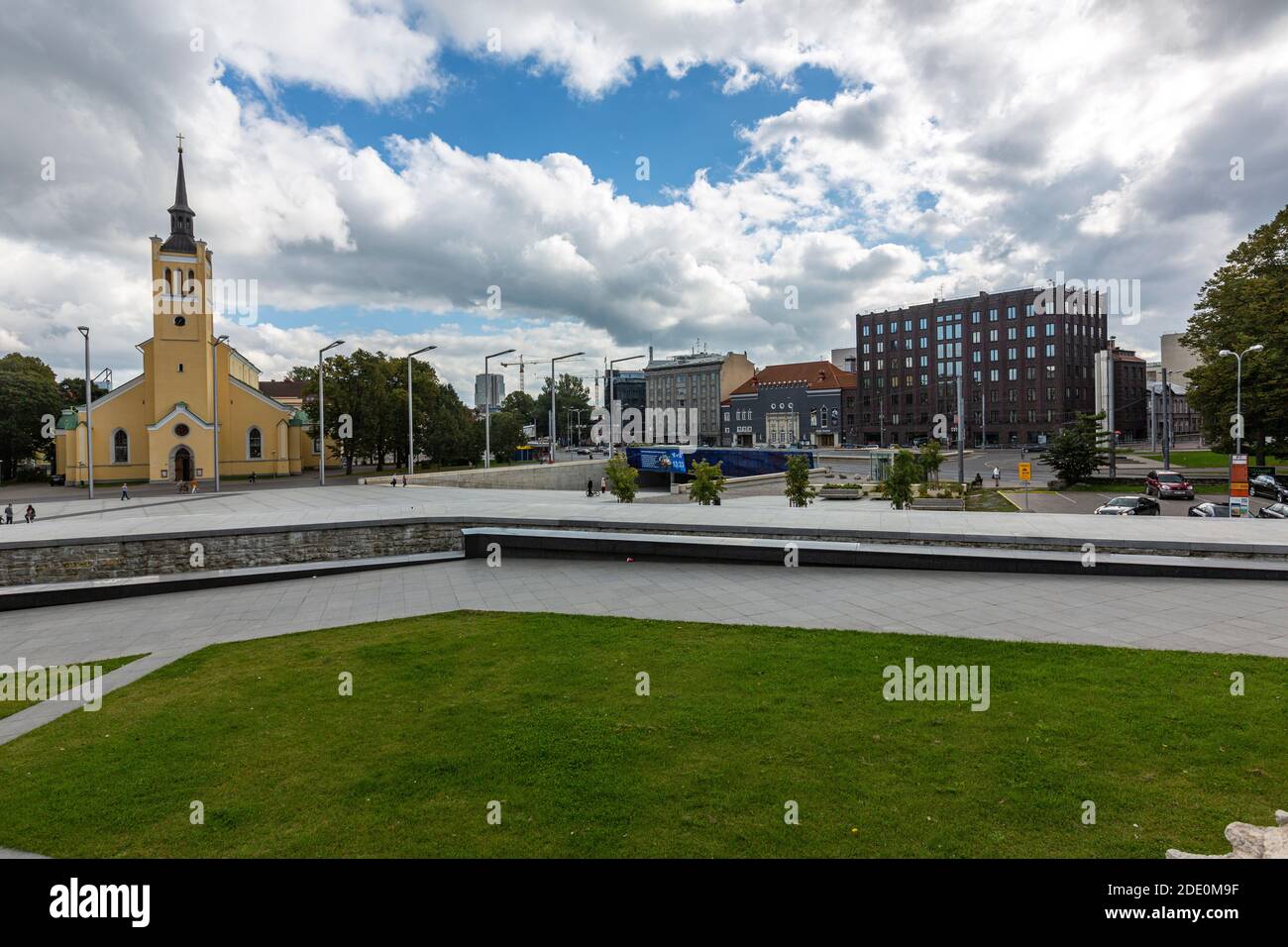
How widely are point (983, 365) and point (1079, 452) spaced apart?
62.9 meters

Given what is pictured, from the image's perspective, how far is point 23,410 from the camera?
184ft

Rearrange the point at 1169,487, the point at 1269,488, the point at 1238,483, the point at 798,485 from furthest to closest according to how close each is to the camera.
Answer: the point at 1169,487 → the point at 1269,488 → the point at 798,485 → the point at 1238,483

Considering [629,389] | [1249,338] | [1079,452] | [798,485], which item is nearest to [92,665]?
[798,485]

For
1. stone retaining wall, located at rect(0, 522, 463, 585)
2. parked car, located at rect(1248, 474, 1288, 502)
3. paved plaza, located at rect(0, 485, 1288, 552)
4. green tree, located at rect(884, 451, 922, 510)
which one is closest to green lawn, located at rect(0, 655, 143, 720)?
stone retaining wall, located at rect(0, 522, 463, 585)

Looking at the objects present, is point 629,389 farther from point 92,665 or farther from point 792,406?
point 92,665

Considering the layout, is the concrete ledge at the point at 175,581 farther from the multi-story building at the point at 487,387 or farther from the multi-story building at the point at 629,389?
the multi-story building at the point at 629,389

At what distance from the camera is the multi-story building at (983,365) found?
307 ft

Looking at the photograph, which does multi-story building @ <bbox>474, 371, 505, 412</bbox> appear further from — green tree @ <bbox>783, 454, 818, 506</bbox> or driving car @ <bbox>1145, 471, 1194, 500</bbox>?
driving car @ <bbox>1145, 471, 1194, 500</bbox>

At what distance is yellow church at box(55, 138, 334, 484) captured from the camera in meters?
48.5

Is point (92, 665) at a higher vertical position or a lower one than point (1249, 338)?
lower

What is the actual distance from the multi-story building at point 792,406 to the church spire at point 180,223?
82.3m

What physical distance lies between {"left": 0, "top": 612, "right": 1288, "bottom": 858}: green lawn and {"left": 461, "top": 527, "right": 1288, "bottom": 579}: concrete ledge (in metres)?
4.22

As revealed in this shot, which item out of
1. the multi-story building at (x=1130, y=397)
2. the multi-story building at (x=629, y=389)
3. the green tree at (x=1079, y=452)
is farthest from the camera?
the multi-story building at (x=629, y=389)

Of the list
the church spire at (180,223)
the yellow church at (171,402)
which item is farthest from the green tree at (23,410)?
the church spire at (180,223)
